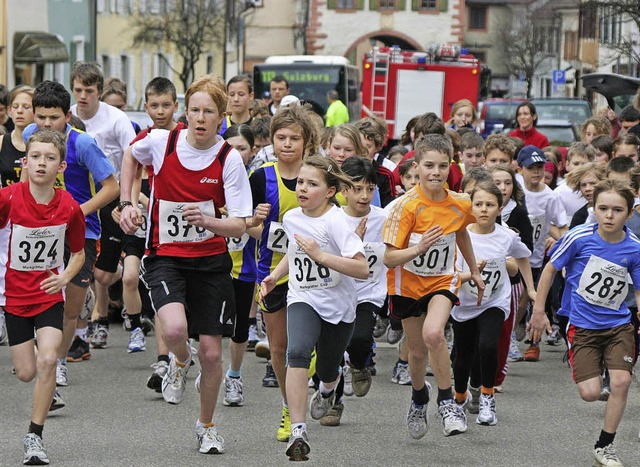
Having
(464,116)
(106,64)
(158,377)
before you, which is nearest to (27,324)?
(158,377)

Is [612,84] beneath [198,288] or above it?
above

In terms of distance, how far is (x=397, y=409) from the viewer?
9680 mm

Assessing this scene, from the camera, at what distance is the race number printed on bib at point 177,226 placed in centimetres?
779

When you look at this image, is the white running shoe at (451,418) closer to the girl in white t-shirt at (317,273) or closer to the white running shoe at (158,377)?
the girl in white t-shirt at (317,273)

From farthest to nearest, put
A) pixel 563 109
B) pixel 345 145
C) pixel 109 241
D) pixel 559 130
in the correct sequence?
pixel 563 109 < pixel 559 130 < pixel 109 241 < pixel 345 145

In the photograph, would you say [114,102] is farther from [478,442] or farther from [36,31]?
[36,31]

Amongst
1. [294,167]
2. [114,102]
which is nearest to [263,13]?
[114,102]

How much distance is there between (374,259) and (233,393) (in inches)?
52.6

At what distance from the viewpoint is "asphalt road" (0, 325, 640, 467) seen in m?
7.98

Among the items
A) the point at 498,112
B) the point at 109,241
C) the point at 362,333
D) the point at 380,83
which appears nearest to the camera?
the point at 362,333

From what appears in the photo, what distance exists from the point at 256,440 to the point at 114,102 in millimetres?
6045

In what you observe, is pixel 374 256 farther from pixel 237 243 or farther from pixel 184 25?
pixel 184 25

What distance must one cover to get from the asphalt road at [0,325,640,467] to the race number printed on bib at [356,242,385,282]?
95cm

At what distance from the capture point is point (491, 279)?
932 centimetres
